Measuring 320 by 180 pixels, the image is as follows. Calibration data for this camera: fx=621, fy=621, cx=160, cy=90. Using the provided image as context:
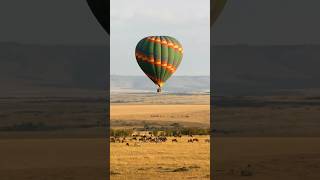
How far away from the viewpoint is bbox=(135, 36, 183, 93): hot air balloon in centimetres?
5422

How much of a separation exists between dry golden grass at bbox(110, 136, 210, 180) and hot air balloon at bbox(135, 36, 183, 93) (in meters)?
7.62

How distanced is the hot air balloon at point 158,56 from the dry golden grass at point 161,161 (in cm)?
762

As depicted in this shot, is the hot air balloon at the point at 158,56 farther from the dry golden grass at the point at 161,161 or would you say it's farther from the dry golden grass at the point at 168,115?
the dry golden grass at the point at 168,115

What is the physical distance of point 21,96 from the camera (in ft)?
570

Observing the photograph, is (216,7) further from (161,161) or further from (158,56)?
(158,56)

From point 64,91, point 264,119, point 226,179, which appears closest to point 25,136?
point 226,179

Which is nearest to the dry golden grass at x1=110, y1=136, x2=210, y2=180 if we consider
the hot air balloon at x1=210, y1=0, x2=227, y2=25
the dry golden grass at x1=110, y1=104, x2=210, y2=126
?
the hot air balloon at x1=210, y1=0, x2=227, y2=25

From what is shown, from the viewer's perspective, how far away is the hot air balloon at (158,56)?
178 ft

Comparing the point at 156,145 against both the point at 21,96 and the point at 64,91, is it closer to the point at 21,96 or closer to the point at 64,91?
the point at 21,96

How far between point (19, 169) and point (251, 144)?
903 inches

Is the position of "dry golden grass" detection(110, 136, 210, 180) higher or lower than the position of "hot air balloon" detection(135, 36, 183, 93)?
lower

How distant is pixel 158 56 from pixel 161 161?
773 inches

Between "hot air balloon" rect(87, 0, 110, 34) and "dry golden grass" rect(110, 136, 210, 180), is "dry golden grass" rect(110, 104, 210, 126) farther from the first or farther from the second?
"hot air balloon" rect(87, 0, 110, 34)

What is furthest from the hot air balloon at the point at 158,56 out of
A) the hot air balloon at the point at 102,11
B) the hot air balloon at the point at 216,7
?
the hot air balloon at the point at 102,11
